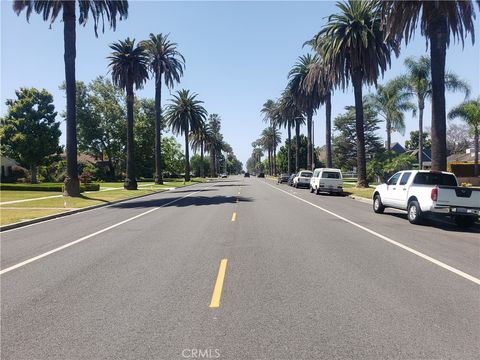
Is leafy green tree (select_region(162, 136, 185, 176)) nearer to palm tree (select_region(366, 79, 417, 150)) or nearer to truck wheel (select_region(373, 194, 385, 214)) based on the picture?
palm tree (select_region(366, 79, 417, 150))

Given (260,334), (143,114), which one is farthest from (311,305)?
(143,114)

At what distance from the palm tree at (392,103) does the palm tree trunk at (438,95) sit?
28111 mm

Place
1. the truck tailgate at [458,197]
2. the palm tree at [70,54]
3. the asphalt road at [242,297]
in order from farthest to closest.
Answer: the palm tree at [70,54] → the truck tailgate at [458,197] → the asphalt road at [242,297]

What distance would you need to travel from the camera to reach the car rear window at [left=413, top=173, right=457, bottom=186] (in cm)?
1609

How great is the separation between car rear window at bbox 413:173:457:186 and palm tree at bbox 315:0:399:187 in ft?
63.8

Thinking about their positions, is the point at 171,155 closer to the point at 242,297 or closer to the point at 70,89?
the point at 70,89

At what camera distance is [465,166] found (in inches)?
2014

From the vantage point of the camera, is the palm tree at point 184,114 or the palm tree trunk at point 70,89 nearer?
the palm tree trunk at point 70,89

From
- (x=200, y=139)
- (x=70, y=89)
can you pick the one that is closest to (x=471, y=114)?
(x=70, y=89)

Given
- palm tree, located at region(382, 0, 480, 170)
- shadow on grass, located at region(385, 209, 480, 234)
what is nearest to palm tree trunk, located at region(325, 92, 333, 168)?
palm tree, located at region(382, 0, 480, 170)

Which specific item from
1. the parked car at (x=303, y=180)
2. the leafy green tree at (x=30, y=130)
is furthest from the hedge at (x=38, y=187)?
the parked car at (x=303, y=180)

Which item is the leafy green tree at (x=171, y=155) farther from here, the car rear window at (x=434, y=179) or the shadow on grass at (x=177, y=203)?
A: the car rear window at (x=434, y=179)

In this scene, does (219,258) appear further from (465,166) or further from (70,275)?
(465,166)

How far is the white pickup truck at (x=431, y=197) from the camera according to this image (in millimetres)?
13875
